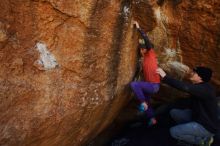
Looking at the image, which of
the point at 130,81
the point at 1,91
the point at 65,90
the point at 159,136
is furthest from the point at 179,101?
the point at 1,91

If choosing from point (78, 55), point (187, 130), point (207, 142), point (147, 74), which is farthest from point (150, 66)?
point (207, 142)

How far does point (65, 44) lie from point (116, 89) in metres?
1.21

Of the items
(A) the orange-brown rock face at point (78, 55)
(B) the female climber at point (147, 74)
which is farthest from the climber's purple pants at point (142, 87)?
(A) the orange-brown rock face at point (78, 55)

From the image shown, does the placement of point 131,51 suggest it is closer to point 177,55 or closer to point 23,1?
point 177,55

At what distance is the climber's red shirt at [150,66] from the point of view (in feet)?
19.3

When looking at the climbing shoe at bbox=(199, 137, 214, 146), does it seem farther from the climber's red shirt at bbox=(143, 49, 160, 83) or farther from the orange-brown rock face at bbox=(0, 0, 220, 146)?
the climber's red shirt at bbox=(143, 49, 160, 83)

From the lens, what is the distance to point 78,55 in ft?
16.7

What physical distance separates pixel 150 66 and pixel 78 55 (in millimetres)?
1267

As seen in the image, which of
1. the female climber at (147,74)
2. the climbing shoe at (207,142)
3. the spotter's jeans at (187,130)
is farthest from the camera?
the climbing shoe at (207,142)

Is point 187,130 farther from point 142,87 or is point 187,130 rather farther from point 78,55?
point 78,55

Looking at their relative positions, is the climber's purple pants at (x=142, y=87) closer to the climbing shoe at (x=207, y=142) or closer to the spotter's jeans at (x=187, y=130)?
the spotter's jeans at (x=187, y=130)

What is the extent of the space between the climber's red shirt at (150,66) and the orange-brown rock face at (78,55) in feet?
0.68

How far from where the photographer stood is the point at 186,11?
5844mm

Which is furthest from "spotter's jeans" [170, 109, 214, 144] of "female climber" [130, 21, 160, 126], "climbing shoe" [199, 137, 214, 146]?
"female climber" [130, 21, 160, 126]
